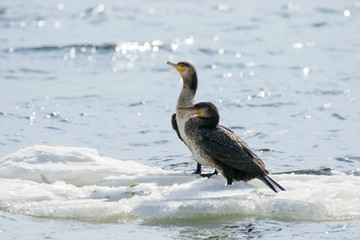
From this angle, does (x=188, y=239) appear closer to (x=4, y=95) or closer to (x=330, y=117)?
(x=330, y=117)

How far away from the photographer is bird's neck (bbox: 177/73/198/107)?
8.77m

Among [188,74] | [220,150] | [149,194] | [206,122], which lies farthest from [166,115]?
[149,194]

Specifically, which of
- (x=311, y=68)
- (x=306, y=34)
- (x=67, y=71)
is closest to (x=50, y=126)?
(x=67, y=71)

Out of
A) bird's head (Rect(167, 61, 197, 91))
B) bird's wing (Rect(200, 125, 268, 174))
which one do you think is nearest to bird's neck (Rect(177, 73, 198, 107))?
bird's head (Rect(167, 61, 197, 91))

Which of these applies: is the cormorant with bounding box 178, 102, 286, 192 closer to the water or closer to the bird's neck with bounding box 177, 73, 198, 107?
the water

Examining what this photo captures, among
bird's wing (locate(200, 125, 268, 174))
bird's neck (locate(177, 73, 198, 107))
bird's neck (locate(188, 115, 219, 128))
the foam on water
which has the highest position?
→ bird's neck (locate(177, 73, 198, 107))

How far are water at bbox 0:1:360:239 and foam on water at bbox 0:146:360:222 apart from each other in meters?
0.01

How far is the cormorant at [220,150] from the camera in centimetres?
752

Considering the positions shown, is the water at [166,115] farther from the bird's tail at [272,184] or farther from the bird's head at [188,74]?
the bird's head at [188,74]

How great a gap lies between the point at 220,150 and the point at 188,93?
1.43 m

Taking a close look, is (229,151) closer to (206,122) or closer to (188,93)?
(206,122)

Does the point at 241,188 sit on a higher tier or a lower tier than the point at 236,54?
lower

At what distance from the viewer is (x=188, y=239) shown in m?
6.58

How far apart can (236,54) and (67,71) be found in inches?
149
